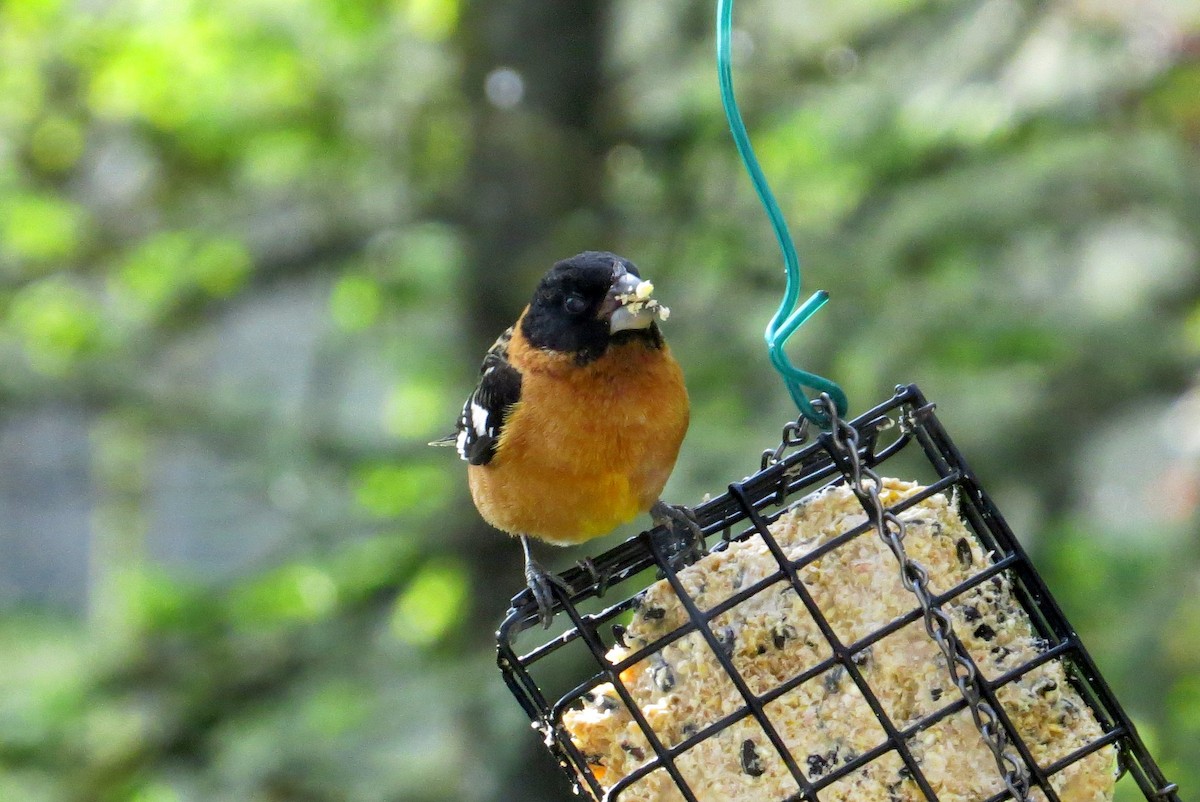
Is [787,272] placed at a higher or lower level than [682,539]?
higher

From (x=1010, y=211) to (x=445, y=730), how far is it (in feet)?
10.4

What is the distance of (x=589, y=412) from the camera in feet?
9.09

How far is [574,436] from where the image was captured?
109 inches

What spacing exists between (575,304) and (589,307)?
3 cm

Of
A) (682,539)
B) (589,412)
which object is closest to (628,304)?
(589,412)

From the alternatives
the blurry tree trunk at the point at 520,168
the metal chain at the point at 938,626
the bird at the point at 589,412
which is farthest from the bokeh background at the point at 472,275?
the metal chain at the point at 938,626

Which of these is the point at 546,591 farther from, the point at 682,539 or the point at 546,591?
the point at 682,539

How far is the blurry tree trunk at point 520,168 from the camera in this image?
502 cm

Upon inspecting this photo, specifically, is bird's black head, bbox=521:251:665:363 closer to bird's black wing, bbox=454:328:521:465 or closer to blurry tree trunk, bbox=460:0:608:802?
bird's black wing, bbox=454:328:521:465

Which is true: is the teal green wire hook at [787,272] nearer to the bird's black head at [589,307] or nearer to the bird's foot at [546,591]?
the bird's black head at [589,307]

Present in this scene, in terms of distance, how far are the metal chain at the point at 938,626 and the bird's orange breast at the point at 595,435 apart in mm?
717

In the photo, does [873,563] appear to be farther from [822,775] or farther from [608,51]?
[608,51]

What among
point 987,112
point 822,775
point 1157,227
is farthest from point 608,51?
point 822,775

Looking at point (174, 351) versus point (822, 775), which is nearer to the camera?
point (822, 775)
